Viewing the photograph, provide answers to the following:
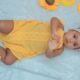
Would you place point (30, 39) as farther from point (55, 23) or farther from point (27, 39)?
point (55, 23)

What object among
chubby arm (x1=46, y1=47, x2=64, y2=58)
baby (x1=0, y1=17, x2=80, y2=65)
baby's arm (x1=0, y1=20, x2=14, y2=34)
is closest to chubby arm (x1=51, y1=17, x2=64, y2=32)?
baby (x1=0, y1=17, x2=80, y2=65)

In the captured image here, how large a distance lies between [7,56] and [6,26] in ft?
0.57

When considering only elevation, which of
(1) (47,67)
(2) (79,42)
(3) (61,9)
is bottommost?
(1) (47,67)

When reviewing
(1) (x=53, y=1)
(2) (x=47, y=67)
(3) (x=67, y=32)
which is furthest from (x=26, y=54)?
(1) (x=53, y=1)

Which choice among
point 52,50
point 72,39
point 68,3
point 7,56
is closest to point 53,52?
point 52,50

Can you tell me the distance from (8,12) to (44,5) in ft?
0.77

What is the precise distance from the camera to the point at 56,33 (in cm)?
145

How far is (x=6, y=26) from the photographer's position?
1430 mm

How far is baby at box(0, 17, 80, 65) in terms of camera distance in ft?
4.73

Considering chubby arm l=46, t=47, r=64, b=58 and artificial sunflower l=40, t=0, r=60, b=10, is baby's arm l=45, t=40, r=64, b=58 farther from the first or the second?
artificial sunflower l=40, t=0, r=60, b=10

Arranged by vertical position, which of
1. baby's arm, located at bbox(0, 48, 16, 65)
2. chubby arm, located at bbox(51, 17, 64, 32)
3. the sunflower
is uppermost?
the sunflower

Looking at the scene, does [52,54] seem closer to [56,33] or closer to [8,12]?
[56,33]

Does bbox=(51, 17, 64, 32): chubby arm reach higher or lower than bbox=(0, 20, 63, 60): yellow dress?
higher

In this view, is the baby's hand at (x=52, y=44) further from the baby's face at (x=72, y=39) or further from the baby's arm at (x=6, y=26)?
the baby's arm at (x=6, y=26)
